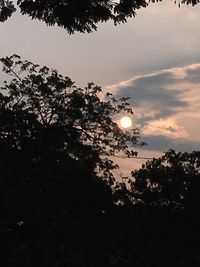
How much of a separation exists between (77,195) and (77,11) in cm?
1986

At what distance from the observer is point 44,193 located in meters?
27.2

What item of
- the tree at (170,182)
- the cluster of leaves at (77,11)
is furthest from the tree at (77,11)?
the tree at (170,182)

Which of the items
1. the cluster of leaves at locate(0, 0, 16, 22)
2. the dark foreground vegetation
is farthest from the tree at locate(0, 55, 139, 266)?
the cluster of leaves at locate(0, 0, 16, 22)

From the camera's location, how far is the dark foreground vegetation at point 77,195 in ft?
84.8

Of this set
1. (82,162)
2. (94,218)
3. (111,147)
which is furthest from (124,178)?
(94,218)

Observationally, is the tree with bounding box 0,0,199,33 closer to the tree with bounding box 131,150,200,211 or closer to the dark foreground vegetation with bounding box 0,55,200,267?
the dark foreground vegetation with bounding box 0,55,200,267

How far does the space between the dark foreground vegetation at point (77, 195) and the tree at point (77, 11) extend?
603 inches

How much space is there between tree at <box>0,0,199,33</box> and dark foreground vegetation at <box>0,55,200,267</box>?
1532 cm

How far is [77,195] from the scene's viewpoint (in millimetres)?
28344

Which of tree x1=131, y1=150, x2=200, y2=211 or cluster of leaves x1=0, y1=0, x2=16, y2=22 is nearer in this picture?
cluster of leaves x1=0, y1=0, x2=16, y2=22

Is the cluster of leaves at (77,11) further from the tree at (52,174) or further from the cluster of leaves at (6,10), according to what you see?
the tree at (52,174)

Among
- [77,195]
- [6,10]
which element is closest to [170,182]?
[77,195]

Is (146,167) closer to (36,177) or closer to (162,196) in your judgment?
(162,196)

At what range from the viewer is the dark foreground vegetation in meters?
25.8
